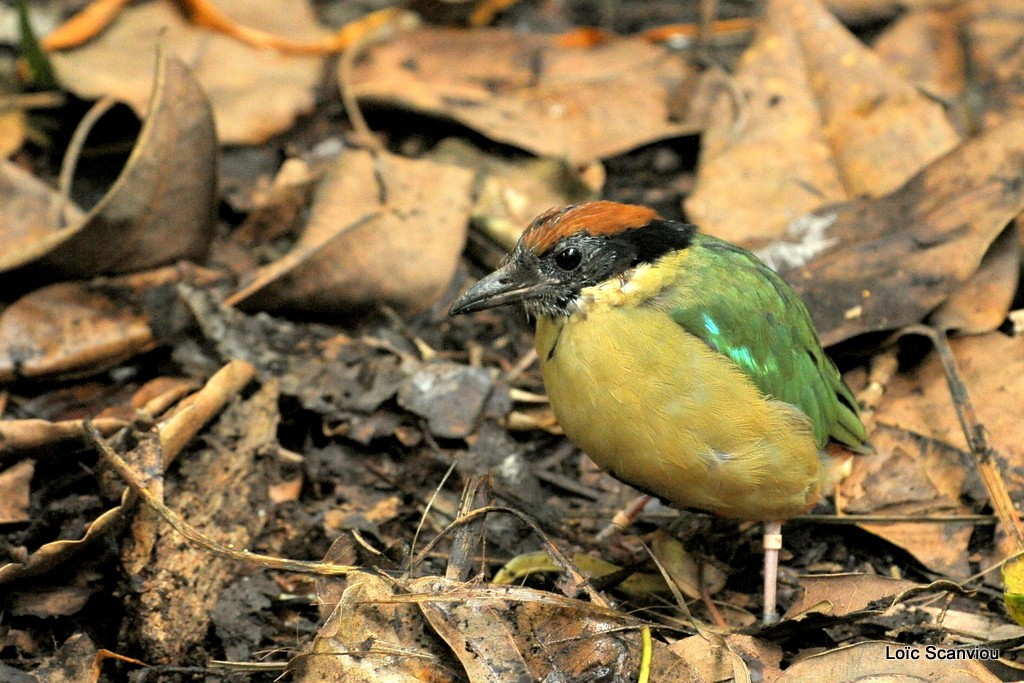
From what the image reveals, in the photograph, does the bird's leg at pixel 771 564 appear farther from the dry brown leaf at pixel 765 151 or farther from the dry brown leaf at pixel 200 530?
the dry brown leaf at pixel 200 530

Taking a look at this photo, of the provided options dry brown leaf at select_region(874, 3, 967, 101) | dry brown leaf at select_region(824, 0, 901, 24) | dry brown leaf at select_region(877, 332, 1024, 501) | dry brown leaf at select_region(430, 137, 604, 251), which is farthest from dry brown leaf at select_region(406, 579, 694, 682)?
dry brown leaf at select_region(824, 0, 901, 24)

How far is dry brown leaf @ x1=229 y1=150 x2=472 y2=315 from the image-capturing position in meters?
4.67

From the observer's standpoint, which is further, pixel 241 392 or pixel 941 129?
pixel 941 129

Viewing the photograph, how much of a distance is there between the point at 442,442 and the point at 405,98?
227cm

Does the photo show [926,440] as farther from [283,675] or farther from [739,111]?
[283,675]

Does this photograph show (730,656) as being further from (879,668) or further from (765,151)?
(765,151)

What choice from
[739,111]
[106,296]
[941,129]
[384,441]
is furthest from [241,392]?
[941,129]

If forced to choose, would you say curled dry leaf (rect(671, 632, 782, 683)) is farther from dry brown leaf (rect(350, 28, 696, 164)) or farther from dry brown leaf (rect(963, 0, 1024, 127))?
dry brown leaf (rect(963, 0, 1024, 127))

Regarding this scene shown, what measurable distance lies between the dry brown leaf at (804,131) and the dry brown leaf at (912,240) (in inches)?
14.2

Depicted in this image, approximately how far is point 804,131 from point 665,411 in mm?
2601

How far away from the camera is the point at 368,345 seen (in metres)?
4.64

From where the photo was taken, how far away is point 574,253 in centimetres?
372

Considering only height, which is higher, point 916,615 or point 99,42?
point 99,42

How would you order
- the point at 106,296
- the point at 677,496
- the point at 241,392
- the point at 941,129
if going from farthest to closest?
the point at 941,129
the point at 106,296
the point at 241,392
the point at 677,496
